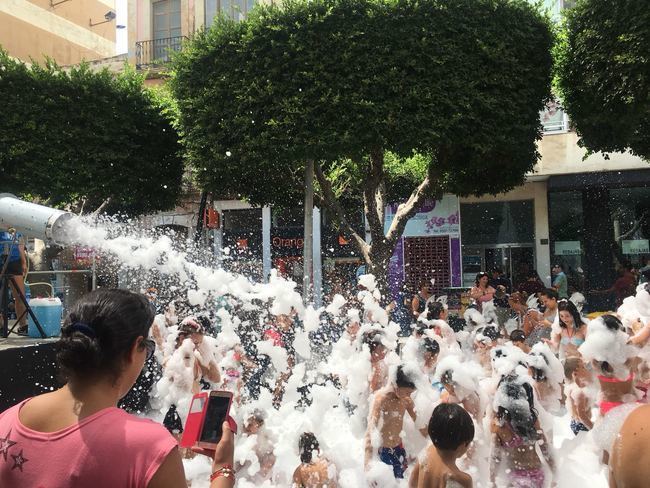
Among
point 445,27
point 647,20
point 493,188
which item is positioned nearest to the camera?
point 647,20

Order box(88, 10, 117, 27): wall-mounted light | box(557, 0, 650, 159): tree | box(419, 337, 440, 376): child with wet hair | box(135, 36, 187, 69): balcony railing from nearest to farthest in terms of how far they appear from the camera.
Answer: box(419, 337, 440, 376): child with wet hair, box(557, 0, 650, 159): tree, box(135, 36, 187, 69): balcony railing, box(88, 10, 117, 27): wall-mounted light

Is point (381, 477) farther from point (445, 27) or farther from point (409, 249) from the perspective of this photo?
point (409, 249)

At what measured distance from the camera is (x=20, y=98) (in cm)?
1013

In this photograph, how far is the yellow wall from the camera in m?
22.2

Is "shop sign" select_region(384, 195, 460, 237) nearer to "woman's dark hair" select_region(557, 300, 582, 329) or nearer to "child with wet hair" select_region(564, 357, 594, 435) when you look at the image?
→ "woman's dark hair" select_region(557, 300, 582, 329)

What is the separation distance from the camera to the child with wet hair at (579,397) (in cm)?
528

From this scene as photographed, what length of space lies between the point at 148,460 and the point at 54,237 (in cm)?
509

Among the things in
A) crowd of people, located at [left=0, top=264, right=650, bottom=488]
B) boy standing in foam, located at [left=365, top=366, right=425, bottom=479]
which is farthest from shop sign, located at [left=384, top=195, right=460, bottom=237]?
boy standing in foam, located at [left=365, top=366, right=425, bottom=479]

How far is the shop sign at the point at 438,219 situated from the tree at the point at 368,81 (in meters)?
7.07

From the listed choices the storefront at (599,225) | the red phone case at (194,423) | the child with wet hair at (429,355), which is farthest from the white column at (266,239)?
the red phone case at (194,423)

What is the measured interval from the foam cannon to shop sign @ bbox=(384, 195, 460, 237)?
12.0 meters

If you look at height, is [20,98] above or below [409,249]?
above

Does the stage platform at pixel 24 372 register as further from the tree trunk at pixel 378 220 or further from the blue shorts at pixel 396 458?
the tree trunk at pixel 378 220

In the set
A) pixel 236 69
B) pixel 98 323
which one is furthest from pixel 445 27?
pixel 98 323
